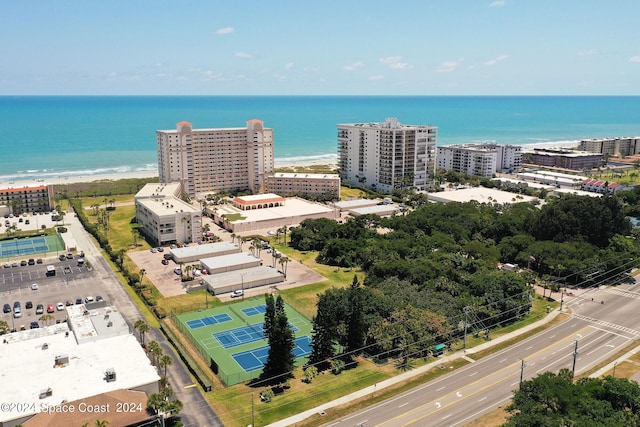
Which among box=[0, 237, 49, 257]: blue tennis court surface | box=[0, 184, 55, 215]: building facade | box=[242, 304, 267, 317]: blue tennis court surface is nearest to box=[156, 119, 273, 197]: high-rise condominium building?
box=[0, 184, 55, 215]: building facade

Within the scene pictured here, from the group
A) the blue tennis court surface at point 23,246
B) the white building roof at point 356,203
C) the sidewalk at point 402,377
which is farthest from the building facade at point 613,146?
the blue tennis court surface at point 23,246

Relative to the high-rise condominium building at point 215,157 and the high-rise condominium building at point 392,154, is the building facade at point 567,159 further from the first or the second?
the high-rise condominium building at point 215,157

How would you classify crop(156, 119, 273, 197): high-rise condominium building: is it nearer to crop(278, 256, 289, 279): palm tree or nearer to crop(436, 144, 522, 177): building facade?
crop(278, 256, 289, 279): palm tree

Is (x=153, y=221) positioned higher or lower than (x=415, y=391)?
higher

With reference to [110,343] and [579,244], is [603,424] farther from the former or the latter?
[579,244]

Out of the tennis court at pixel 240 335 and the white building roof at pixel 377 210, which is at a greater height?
the white building roof at pixel 377 210

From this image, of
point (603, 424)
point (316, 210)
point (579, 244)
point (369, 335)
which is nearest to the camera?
point (603, 424)

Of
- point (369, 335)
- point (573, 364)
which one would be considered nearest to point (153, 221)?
point (369, 335)
